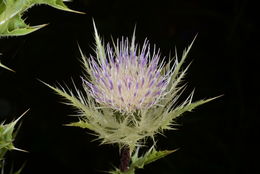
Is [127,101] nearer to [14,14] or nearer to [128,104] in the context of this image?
[128,104]

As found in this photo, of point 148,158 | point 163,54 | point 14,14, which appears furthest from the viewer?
point 163,54

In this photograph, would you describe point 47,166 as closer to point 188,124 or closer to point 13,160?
point 13,160

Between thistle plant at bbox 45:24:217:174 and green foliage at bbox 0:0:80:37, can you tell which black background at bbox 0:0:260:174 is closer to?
green foliage at bbox 0:0:80:37

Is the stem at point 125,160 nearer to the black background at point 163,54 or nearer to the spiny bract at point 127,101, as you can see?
the spiny bract at point 127,101

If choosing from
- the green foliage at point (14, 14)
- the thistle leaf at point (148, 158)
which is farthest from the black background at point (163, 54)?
the thistle leaf at point (148, 158)

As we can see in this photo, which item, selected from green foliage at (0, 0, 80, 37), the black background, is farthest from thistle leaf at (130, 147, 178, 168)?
the black background

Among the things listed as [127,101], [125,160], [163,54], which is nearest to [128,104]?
[127,101]
